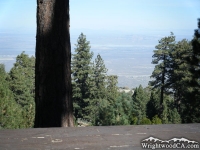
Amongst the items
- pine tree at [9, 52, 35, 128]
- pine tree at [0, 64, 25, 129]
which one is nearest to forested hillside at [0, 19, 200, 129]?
pine tree at [9, 52, 35, 128]

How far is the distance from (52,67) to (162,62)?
2089cm

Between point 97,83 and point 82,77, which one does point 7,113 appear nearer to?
point 82,77

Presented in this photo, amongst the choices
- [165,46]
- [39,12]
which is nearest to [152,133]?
Result: [39,12]

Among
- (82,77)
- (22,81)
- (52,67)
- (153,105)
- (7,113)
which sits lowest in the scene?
(153,105)

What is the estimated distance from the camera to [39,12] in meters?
2.29

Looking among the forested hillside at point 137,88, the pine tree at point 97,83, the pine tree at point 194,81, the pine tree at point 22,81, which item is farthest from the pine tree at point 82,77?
the pine tree at point 194,81

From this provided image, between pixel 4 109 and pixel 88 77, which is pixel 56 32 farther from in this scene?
pixel 88 77

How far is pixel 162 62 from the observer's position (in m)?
22.5

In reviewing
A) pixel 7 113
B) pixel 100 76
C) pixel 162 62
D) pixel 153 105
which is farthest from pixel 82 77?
pixel 7 113

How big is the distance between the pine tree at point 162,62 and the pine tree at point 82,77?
542 centimetres

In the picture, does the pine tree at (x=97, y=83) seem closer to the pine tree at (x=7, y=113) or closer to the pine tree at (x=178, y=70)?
the pine tree at (x=178, y=70)

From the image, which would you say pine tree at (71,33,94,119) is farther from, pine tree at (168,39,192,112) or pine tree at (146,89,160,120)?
pine tree at (168,39,192,112)

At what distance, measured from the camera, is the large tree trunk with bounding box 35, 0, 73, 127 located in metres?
2.24

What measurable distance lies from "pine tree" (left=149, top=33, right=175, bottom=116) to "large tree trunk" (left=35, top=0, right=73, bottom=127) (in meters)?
20.5
